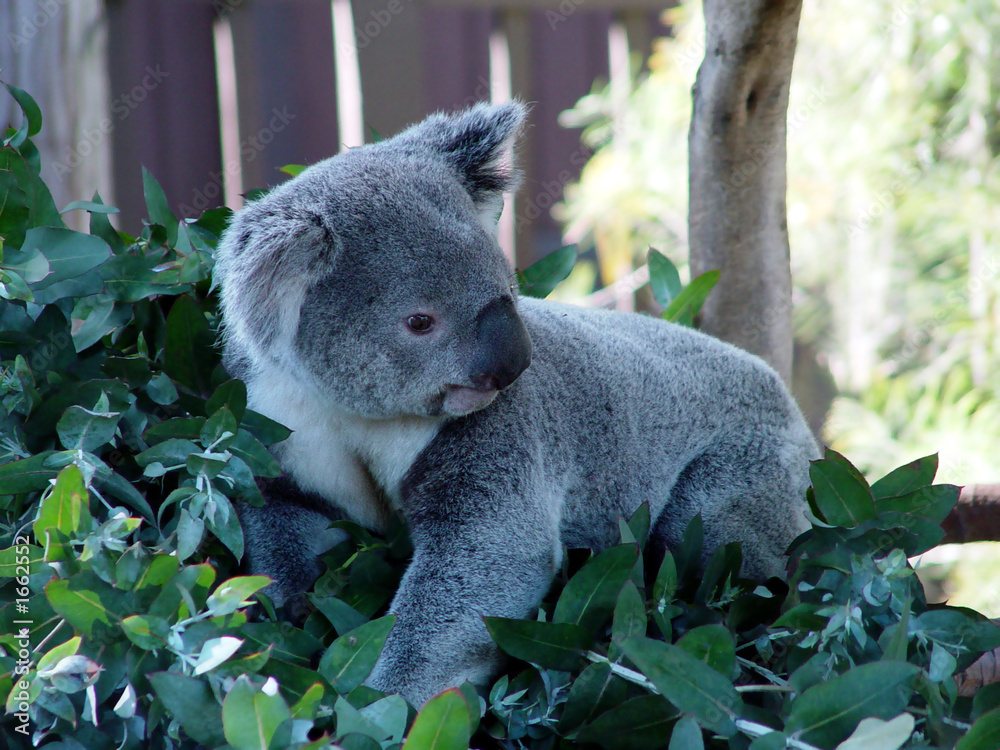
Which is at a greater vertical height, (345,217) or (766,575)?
(345,217)

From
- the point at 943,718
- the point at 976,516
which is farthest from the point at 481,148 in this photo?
the point at 976,516

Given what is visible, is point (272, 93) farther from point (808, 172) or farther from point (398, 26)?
point (808, 172)

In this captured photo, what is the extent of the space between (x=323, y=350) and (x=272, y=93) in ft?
11.4

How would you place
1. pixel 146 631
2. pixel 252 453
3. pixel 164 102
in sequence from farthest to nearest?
pixel 164 102, pixel 252 453, pixel 146 631

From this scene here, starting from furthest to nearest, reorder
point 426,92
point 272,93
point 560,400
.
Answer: point 426,92, point 272,93, point 560,400

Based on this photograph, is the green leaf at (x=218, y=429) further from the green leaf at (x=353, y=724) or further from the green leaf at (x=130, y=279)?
the green leaf at (x=353, y=724)

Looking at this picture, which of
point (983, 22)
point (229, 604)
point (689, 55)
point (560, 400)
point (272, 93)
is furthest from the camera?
point (272, 93)

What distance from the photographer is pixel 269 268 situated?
1.43 meters

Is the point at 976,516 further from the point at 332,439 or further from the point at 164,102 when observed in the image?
the point at 164,102

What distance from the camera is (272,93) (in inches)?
→ 180

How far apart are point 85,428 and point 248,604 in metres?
0.41

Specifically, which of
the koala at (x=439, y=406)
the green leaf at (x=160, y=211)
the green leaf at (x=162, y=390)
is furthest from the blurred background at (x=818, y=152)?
the green leaf at (x=162, y=390)

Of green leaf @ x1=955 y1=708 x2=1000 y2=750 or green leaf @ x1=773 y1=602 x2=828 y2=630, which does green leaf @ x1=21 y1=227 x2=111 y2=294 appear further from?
green leaf @ x1=955 y1=708 x2=1000 y2=750

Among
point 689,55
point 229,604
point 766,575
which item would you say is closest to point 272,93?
point 689,55
